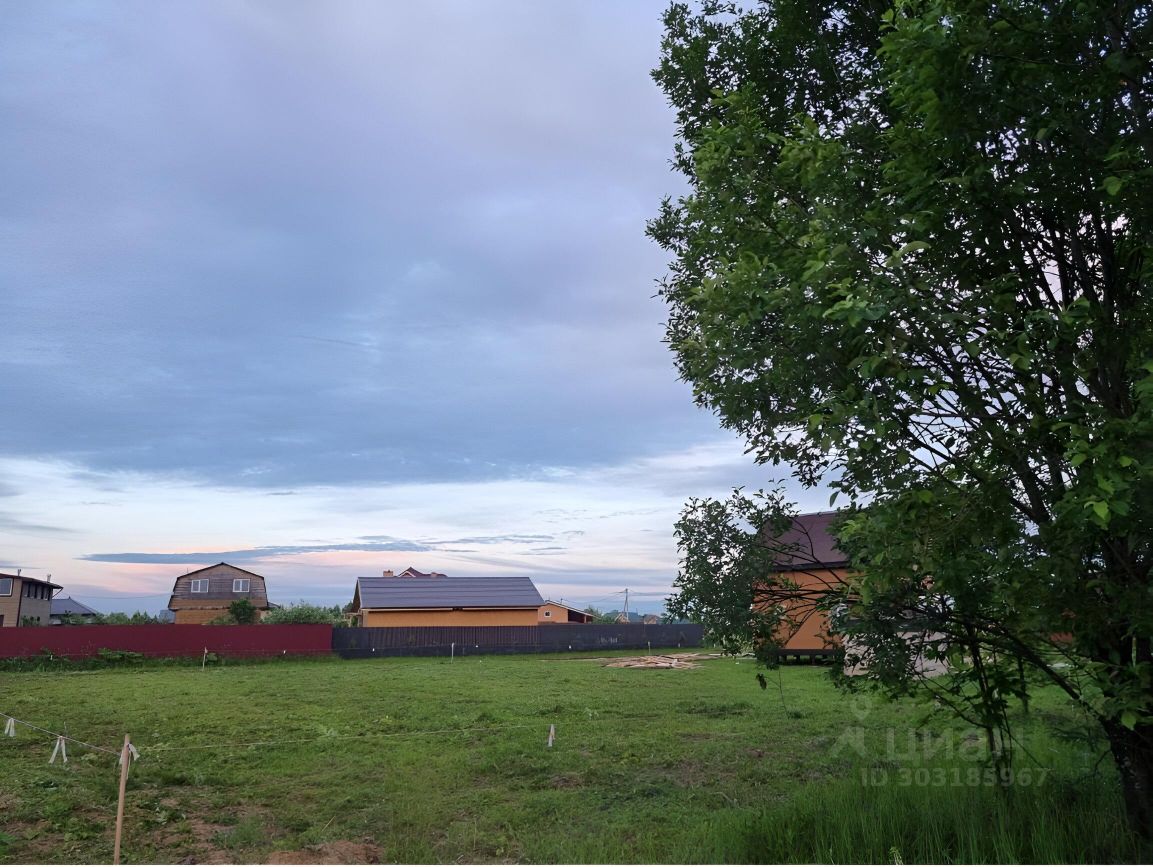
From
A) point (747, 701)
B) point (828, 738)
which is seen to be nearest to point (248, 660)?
point (747, 701)

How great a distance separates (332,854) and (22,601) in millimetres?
52189

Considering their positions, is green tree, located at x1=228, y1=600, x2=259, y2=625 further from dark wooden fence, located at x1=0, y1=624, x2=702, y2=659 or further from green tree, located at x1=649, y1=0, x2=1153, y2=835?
green tree, located at x1=649, y1=0, x2=1153, y2=835

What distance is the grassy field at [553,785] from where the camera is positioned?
19.9ft

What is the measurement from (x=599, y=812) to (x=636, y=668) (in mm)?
19887

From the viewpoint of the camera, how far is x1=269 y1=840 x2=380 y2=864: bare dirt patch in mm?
6465

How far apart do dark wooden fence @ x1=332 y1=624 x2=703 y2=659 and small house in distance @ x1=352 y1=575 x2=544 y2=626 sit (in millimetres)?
3705

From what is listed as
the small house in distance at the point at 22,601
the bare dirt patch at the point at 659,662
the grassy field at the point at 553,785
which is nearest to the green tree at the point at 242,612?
the small house in distance at the point at 22,601

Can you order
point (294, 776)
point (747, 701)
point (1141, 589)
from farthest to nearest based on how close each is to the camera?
1. point (747, 701)
2. point (294, 776)
3. point (1141, 589)

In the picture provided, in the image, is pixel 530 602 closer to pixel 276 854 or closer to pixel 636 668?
pixel 636 668

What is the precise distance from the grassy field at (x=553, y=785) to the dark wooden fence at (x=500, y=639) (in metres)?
15.7

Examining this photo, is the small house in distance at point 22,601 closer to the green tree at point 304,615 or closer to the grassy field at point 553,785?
the green tree at point 304,615

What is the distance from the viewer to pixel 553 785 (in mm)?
8969

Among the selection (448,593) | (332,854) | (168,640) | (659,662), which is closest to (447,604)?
(448,593)

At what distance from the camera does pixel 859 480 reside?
485 cm
